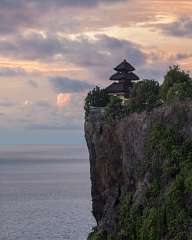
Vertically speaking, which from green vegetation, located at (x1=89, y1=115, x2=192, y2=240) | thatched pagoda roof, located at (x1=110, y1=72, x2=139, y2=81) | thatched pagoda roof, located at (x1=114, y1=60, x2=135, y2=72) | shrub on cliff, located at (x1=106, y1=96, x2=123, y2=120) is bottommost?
green vegetation, located at (x1=89, y1=115, x2=192, y2=240)

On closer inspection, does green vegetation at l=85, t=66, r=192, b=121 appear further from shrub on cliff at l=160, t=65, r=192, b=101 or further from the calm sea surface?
the calm sea surface

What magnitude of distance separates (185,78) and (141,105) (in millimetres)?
6829

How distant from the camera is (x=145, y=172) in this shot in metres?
61.7

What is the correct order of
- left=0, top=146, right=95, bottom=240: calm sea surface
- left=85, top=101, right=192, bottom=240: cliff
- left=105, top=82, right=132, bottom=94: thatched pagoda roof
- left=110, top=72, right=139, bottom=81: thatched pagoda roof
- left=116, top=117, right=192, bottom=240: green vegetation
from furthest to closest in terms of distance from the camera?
left=0, top=146, right=95, bottom=240: calm sea surface, left=110, top=72, right=139, bottom=81: thatched pagoda roof, left=105, top=82, right=132, bottom=94: thatched pagoda roof, left=85, top=101, right=192, bottom=240: cliff, left=116, top=117, right=192, bottom=240: green vegetation

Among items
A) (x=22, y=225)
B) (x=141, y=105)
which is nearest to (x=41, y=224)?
(x=22, y=225)

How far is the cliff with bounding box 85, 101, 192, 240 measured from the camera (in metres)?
54.6

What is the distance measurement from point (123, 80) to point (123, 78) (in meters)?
0.49

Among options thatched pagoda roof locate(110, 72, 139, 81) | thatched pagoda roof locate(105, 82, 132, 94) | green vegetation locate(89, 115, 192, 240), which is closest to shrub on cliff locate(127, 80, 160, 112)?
thatched pagoda roof locate(105, 82, 132, 94)

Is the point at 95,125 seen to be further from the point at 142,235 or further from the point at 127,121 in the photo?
the point at 142,235

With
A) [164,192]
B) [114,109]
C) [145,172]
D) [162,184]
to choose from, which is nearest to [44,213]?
[114,109]

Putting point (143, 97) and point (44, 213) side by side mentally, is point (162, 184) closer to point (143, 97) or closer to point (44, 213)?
point (143, 97)

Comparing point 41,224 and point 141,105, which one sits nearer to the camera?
point 141,105

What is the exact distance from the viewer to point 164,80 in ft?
236

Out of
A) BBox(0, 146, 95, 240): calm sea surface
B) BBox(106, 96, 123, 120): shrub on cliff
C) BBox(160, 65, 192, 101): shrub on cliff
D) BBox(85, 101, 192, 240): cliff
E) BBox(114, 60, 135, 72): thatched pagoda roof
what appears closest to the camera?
BBox(85, 101, 192, 240): cliff
